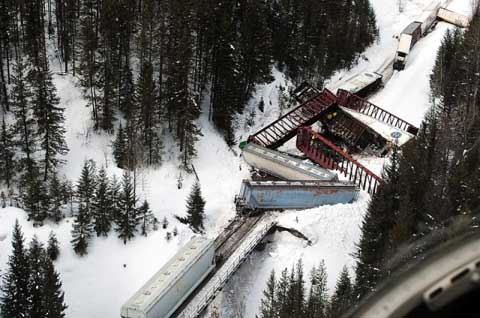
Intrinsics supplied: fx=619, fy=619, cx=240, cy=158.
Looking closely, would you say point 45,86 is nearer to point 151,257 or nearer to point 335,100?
point 151,257

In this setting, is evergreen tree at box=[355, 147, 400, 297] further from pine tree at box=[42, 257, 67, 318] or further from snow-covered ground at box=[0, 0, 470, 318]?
pine tree at box=[42, 257, 67, 318]

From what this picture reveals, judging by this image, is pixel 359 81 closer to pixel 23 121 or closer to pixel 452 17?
pixel 452 17

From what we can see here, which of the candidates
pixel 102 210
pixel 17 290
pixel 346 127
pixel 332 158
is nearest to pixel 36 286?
pixel 17 290

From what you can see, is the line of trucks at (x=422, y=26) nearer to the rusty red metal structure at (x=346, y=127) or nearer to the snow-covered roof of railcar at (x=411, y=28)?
the snow-covered roof of railcar at (x=411, y=28)

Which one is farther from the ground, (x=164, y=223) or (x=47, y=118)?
(x=47, y=118)

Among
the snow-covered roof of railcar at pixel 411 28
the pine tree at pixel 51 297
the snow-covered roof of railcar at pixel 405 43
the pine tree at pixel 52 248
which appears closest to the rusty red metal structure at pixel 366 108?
the snow-covered roof of railcar at pixel 405 43

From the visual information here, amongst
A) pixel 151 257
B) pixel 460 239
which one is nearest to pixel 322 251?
pixel 151 257
